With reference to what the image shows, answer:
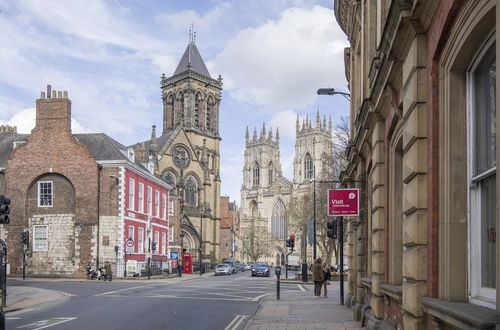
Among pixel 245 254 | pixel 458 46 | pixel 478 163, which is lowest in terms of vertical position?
pixel 245 254

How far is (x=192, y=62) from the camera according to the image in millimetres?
99438

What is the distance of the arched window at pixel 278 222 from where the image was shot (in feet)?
456

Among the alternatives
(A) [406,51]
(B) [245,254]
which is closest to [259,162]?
(B) [245,254]

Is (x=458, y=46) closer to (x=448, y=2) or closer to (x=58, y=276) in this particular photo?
(x=448, y=2)

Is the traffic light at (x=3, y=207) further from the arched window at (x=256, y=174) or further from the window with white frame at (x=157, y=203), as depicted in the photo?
the arched window at (x=256, y=174)

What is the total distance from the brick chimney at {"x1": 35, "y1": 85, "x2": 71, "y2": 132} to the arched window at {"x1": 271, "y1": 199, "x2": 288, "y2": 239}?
9426cm

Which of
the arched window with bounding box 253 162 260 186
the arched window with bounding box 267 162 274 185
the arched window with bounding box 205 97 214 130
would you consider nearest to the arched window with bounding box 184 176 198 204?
the arched window with bounding box 205 97 214 130

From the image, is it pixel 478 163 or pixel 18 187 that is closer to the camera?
pixel 478 163

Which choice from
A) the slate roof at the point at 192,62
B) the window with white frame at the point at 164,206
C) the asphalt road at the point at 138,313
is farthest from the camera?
the slate roof at the point at 192,62

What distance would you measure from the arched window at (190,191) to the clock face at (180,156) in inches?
81.6

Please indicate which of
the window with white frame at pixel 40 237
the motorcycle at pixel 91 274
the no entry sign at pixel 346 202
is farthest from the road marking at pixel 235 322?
the window with white frame at pixel 40 237

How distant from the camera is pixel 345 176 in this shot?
22797mm

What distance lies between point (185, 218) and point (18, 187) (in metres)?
35.7

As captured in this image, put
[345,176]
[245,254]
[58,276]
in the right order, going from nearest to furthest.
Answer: [345,176] → [58,276] → [245,254]
